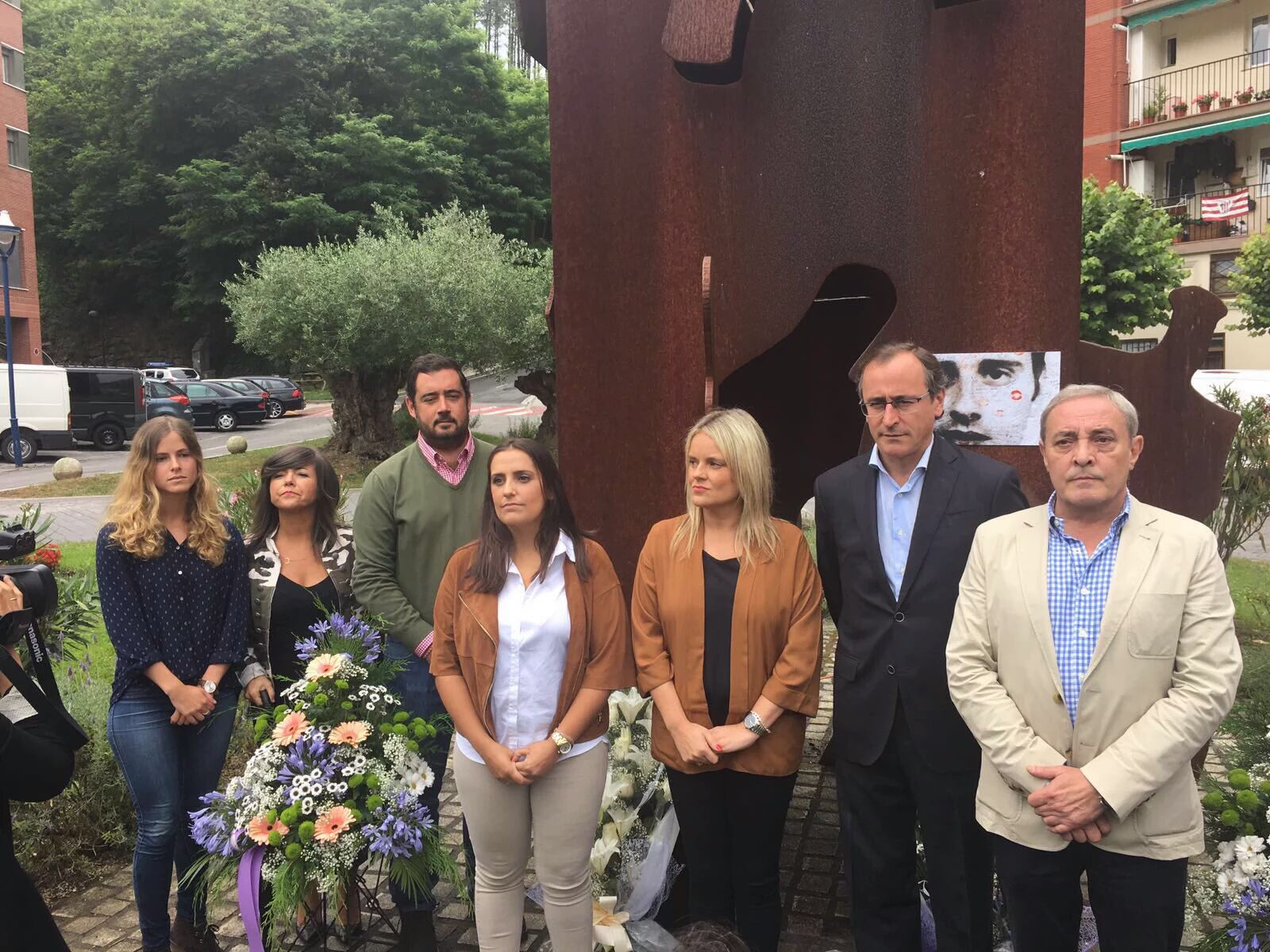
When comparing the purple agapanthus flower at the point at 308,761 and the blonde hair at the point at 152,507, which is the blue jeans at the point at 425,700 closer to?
the purple agapanthus flower at the point at 308,761

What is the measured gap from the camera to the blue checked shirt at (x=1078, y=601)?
2.27 meters

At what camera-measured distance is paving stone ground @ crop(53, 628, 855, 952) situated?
3.45m

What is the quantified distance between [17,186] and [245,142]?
7087 millimetres

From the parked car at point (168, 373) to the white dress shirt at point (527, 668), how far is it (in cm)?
3157

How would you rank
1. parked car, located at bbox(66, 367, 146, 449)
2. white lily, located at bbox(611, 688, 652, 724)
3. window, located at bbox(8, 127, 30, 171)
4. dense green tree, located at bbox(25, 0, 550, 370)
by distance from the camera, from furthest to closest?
dense green tree, located at bbox(25, 0, 550, 370) → window, located at bbox(8, 127, 30, 171) → parked car, located at bbox(66, 367, 146, 449) → white lily, located at bbox(611, 688, 652, 724)

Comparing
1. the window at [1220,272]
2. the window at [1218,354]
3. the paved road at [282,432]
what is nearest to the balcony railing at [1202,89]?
the window at [1220,272]

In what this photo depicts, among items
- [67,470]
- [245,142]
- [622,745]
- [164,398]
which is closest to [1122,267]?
[622,745]

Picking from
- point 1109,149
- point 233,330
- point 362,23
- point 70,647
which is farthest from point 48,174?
point 70,647

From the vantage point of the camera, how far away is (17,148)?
31.5 m

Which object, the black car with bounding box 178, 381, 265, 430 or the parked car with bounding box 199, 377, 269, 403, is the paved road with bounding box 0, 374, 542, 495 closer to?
the black car with bounding box 178, 381, 265, 430

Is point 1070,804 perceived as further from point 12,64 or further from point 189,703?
point 12,64

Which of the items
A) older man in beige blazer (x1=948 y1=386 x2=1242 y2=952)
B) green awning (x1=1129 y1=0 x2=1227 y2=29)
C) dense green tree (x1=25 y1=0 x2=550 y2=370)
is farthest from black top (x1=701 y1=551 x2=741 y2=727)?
dense green tree (x1=25 y1=0 x2=550 y2=370)

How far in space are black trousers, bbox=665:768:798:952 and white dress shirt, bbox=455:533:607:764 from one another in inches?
14.0

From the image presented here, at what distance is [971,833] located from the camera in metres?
2.65
